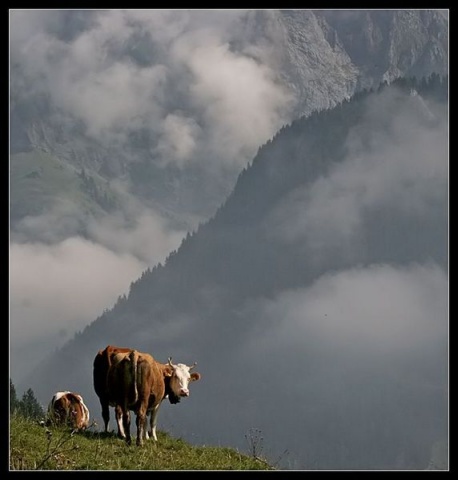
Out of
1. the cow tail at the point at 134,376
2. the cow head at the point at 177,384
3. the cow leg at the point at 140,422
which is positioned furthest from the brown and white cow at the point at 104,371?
the cow head at the point at 177,384

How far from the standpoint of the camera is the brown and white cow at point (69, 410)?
86.3ft

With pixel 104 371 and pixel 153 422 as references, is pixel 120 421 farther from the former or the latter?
pixel 104 371

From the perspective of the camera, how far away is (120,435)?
2327 centimetres

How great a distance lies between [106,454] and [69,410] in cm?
735

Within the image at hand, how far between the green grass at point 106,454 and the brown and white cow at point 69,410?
2.29 m

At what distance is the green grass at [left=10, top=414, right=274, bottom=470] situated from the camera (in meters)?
17.8

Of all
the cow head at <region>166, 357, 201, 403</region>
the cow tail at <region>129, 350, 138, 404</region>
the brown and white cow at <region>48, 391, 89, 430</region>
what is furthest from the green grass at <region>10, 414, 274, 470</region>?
the brown and white cow at <region>48, 391, 89, 430</region>

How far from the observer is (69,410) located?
2683cm

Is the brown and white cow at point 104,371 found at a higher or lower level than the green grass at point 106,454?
higher

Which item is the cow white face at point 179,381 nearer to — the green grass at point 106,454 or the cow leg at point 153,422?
the cow leg at point 153,422
